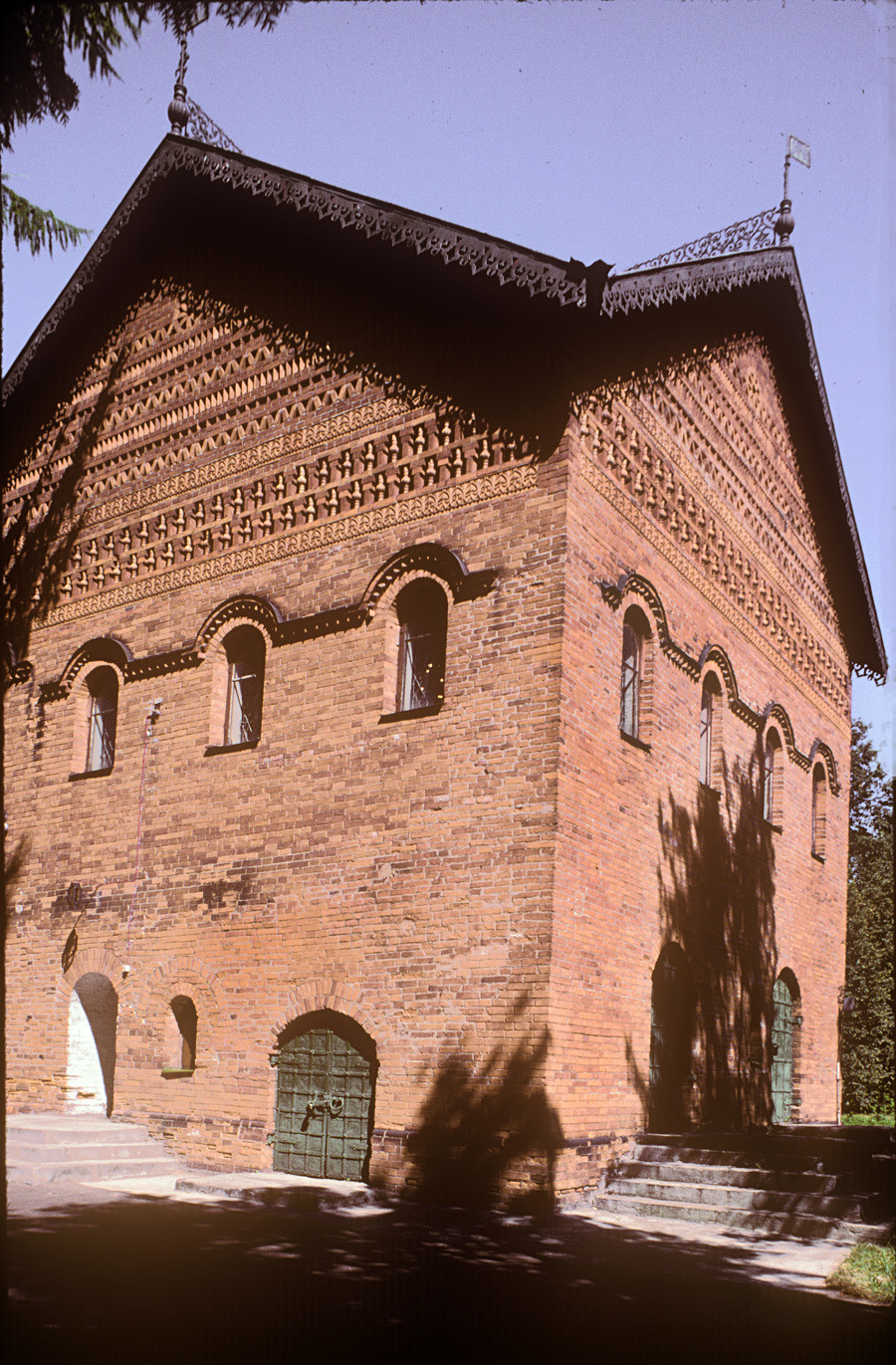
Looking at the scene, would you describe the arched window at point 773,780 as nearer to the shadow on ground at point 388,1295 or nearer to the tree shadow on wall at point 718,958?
the tree shadow on wall at point 718,958

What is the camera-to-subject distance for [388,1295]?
7.72 meters

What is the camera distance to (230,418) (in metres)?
14.8

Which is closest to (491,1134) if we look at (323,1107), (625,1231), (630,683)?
(625,1231)

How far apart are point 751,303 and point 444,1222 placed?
1163 cm

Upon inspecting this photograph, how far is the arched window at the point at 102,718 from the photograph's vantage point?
50.6ft

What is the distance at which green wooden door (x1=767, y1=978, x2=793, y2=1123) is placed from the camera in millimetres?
16797

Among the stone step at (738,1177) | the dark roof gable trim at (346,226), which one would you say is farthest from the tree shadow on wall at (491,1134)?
the dark roof gable trim at (346,226)

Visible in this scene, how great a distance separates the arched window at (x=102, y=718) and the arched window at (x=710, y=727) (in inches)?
273

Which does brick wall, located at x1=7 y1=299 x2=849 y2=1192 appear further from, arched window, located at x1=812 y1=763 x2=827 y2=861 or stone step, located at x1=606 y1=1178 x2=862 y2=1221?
arched window, located at x1=812 y1=763 x2=827 y2=861

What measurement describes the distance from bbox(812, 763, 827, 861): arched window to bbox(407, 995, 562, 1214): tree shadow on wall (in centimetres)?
932

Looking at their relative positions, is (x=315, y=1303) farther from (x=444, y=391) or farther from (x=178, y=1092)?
(x=444, y=391)

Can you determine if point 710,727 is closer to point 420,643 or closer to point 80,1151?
point 420,643

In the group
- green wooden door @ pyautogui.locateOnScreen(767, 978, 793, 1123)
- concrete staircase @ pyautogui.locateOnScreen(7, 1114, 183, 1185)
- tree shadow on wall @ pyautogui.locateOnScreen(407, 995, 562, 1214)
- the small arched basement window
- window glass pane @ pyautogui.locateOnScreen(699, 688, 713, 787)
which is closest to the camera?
tree shadow on wall @ pyautogui.locateOnScreen(407, 995, 562, 1214)

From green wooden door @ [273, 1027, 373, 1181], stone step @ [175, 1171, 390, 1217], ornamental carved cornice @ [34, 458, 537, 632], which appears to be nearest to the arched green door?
green wooden door @ [273, 1027, 373, 1181]
